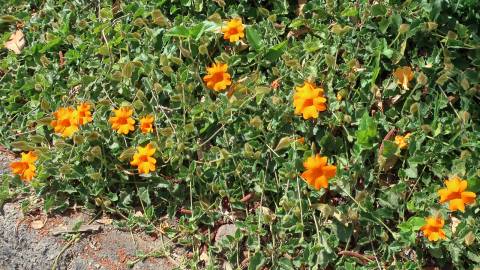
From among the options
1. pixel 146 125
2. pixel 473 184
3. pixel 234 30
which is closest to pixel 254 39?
pixel 234 30

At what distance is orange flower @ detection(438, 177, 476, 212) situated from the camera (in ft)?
8.12

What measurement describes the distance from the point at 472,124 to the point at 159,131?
137 cm

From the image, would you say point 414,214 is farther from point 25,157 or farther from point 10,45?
point 10,45

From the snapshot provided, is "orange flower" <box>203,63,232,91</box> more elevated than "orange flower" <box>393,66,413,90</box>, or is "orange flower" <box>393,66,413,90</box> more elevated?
"orange flower" <box>393,66,413,90</box>

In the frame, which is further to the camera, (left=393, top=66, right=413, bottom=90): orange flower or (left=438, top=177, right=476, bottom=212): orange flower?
(left=393, top=66, right=413, bottom=90): orange flower

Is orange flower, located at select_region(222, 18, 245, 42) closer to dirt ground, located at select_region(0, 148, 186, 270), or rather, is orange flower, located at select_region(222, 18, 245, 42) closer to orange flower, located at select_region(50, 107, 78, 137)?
orange flower, located at select_region(50, 107, 78, 137)

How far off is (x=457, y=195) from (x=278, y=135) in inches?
31.7

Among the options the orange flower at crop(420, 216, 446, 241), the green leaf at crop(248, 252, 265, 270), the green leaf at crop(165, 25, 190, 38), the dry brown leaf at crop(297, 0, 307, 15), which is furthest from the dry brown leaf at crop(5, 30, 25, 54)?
the orange flower at crop(420, 216, 446, 241)

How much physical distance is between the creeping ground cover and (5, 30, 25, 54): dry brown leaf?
0.49 meters

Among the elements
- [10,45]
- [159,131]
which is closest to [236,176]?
[159,131]

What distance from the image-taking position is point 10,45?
3.86 meters

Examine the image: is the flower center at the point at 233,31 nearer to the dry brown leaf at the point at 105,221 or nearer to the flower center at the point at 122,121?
the flower center at the point at 122,121

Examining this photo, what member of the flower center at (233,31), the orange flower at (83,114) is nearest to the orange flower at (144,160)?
the orange flower at (83,114)

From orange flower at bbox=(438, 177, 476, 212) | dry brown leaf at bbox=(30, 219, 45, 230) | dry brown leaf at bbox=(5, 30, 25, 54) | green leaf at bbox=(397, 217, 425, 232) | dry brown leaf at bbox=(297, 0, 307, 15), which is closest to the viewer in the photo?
orange flower at bbox=(438, 177, 476, 212)
